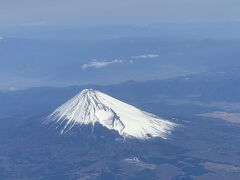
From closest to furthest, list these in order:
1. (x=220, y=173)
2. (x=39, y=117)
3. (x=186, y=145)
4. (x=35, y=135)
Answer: (x=220, y=173), (x=186, y=145), (x=35, y=135), (x=39, y=117)

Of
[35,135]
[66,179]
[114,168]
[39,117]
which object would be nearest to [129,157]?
[114,168]

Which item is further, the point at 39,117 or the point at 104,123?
the point at 39,117

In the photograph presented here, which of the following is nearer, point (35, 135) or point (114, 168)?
Answer: point (114, 168)

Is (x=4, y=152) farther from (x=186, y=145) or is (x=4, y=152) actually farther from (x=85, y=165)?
(x=186, y=145)

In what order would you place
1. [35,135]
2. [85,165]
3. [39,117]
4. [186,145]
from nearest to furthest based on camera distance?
[85,165] → [186,145] → [35,135] → [39,117]

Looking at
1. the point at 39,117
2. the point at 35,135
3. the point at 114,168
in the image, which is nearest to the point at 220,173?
the point at 114,168

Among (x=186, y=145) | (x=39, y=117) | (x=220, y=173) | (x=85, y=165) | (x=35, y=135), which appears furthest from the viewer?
(x=39, y=117)

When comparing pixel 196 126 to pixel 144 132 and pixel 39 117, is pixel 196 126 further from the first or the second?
pixel 39 117
